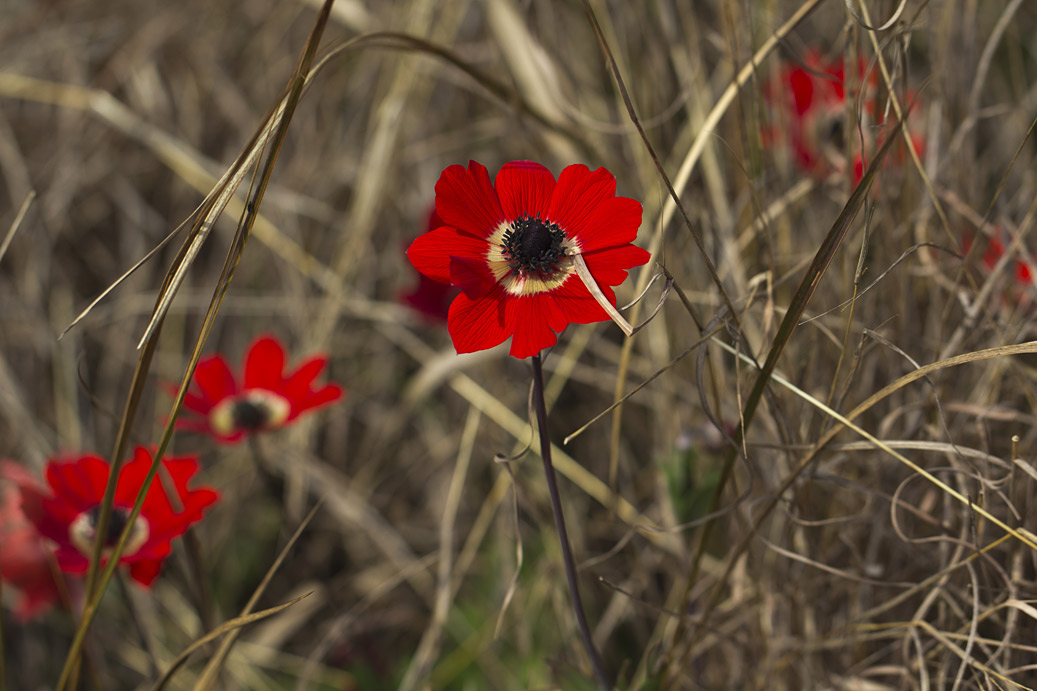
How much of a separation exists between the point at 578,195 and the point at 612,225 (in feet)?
0.14

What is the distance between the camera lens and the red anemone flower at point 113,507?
0.72 m

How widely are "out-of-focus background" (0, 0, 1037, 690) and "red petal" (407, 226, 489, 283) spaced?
0.49ft

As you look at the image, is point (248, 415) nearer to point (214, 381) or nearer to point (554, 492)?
point (214, 381)

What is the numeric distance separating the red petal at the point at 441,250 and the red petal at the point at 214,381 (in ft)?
1.92

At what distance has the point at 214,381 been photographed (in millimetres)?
1111

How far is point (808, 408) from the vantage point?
0.85 meters

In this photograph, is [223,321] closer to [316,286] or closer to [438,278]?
[316,286]

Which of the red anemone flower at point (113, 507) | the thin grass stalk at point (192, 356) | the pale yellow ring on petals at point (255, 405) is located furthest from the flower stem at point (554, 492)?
the pale yellow ring on petals at point (255, 405)

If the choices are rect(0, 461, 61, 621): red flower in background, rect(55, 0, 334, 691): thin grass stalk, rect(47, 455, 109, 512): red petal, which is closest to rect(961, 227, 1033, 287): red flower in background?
rect(55, 0, 334, 691): thin grass stalk

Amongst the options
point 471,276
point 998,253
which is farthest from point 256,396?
point 998,253

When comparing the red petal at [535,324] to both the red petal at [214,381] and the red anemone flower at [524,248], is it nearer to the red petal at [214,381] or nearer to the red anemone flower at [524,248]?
the red anemone flower at [524,248]

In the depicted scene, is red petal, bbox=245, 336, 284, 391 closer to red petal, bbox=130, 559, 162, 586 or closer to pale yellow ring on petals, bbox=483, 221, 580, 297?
red petal, bbox=130, 559, 162, 586

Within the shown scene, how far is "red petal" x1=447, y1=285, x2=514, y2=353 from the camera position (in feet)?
1.84

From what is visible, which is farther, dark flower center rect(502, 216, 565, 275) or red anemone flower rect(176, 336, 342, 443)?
red anemone flower rect(176, 336, 342, 443)
